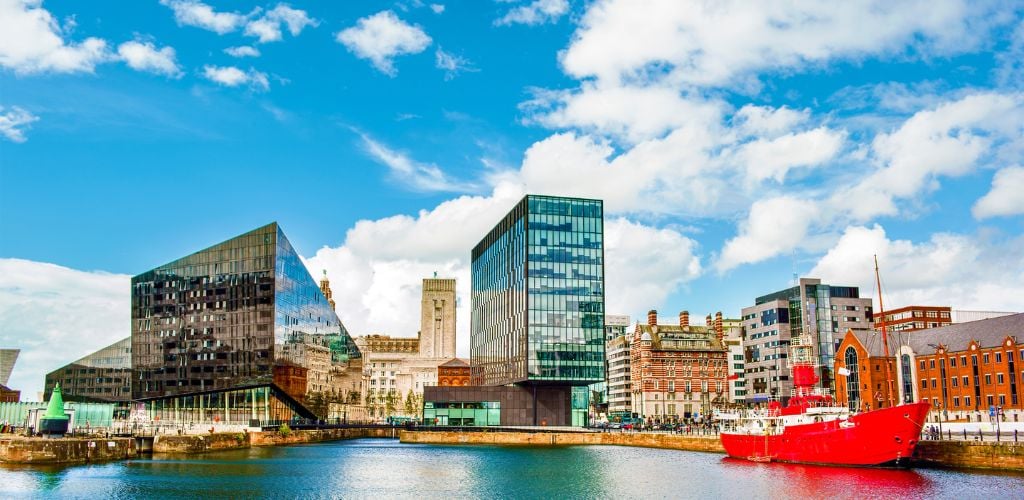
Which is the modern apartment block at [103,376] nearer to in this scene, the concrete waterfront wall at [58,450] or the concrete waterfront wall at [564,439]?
the concrete waterfront wall at [564,439]

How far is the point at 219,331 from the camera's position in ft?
383

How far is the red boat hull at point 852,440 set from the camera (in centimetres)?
6581

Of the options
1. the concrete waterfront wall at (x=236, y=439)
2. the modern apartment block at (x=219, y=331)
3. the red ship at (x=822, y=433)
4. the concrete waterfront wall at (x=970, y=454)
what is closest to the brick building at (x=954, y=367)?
the red ship at (x=822, y=433)

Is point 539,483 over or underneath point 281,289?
underneath

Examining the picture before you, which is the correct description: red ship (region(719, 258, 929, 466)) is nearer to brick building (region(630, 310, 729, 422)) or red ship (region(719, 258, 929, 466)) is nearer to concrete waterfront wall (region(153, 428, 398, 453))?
concrete waterfront wall (region(153, 428, 398, 453))

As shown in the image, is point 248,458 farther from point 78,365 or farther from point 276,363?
point 78,365

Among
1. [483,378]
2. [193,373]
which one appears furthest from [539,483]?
[483,378]

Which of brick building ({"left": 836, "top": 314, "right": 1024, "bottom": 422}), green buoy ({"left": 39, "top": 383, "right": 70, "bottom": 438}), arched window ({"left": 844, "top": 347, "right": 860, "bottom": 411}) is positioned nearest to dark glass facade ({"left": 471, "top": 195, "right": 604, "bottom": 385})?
brick building ({"left": 836, "top": 314, "right": 1024, "bottom": 422})

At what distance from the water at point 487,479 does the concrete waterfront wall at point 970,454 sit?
1.91 meters

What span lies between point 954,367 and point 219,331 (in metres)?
104

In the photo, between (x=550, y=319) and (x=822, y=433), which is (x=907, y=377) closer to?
(x=550, y=319)

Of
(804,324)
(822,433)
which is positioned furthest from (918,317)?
(822,433)

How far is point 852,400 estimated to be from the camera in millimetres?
147500

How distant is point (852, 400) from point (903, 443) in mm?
87194
